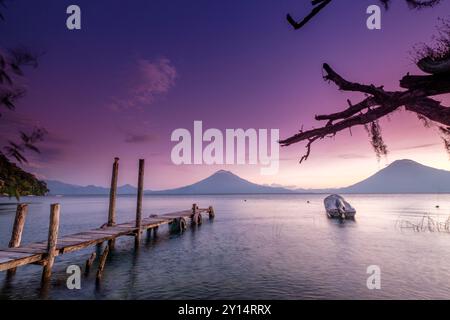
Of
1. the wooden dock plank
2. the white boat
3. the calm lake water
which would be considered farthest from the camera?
the white boat

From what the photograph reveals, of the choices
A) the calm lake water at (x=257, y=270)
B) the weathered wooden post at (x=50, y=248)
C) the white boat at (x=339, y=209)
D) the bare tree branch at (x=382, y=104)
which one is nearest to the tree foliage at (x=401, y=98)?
the bare tree branch at (x=382, y=104)

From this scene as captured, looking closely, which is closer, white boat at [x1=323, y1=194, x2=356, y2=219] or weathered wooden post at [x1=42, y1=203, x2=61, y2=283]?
weathered wooden post at [x1=42, y1=203, x2=61, y2=283]

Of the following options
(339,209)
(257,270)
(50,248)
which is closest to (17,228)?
(50,248)

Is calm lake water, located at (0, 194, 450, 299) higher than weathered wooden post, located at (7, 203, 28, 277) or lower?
lower

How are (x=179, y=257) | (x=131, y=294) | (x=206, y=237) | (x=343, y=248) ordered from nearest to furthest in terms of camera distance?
(x=131, y=294) → (x=179, y=257) → (x=343, y=248) → (x=206, y=237)

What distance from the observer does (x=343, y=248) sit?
77.3 ft

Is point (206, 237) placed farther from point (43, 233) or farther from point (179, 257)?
point (43, 233)

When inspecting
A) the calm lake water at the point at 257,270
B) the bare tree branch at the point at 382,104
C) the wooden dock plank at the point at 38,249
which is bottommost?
the calm lake water at the point at 257,270

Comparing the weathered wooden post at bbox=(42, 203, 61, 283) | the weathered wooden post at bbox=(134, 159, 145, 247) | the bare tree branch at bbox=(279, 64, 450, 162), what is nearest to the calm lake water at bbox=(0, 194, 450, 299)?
the weathered wooden post at bbox=(42, 203, 61, 283)

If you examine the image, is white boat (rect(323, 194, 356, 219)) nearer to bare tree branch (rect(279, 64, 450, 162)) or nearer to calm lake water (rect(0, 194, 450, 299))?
calm lake water (rect(0, 194, 450, 299))

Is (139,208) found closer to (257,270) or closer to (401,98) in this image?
(257,270)

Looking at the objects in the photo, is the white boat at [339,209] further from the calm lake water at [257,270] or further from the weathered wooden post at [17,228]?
the weathered wooden post at [17,228]
